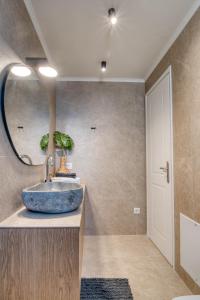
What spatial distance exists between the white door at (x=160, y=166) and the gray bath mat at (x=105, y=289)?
2.25ft

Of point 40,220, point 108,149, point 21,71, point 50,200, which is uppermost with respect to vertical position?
point 21,71

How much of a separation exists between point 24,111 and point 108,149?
1.84 meters

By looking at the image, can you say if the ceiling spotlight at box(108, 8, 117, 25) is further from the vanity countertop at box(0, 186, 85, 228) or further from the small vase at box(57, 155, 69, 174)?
the small vase at box(57, 155, 69, 174)

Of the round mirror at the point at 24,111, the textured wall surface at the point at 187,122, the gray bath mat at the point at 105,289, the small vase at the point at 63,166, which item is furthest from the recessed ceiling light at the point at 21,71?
the gray bath mat at the point at 105,289

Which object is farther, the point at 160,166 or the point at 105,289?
the point at 160,166

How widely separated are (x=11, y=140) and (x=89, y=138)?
6.57 ft

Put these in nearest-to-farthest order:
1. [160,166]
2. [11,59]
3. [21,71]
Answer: [11,59] → [21,71] → [160,166]

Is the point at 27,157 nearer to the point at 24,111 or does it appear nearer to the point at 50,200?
the point at 24,111

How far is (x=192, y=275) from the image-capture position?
68.3 inches

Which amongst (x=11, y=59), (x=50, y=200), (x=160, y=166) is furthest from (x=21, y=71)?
(x=160, y=166)

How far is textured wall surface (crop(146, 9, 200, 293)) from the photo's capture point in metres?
1.74

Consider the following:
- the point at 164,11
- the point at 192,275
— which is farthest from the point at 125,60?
the point at 192,275

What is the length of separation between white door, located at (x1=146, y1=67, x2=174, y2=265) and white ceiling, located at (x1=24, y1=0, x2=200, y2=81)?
420 millimetres

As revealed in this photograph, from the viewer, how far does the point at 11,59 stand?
132 centimetres
